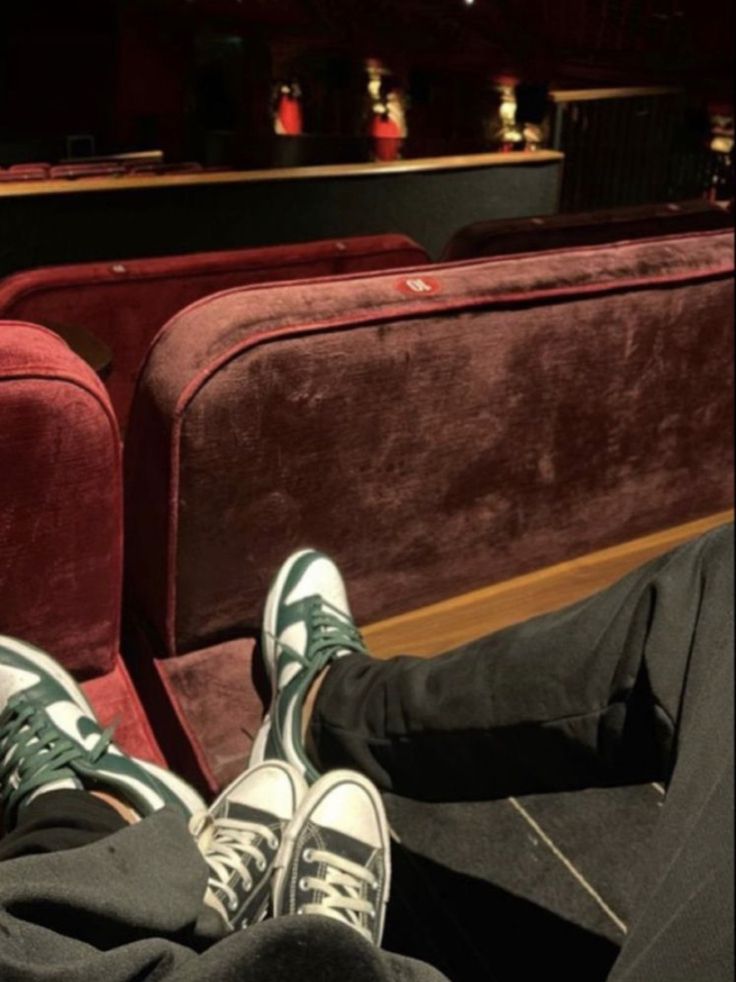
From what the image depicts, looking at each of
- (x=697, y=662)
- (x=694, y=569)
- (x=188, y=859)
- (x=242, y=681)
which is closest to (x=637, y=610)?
(x=694, y=569)

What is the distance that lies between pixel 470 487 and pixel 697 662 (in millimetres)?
605

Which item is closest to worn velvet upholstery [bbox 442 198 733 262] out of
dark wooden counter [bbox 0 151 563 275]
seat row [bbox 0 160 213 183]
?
dark wooden counter [bbox 0 151 563 275]

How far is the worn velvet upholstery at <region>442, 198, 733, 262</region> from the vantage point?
137cm

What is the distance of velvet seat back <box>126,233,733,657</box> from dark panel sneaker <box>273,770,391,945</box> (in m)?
0.24

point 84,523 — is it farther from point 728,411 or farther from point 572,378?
point 728,411

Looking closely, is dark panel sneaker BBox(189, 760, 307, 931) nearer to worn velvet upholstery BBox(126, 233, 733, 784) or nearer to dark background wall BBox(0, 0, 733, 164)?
worn velvet upholstery BBox(126, 233, 733, 784)

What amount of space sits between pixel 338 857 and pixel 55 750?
0.29m

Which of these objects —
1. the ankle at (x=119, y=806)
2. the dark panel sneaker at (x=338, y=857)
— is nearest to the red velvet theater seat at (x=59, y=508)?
the ankle at (x=119, y=806)

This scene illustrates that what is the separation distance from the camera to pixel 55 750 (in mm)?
964

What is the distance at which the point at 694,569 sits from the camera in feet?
2.50

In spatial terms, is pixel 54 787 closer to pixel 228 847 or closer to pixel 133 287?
pixel 228 847

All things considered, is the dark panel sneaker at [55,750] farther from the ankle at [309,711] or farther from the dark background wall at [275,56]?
Result: the dark background wall at [275,56]

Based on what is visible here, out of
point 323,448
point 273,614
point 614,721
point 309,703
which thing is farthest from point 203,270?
point 614,721

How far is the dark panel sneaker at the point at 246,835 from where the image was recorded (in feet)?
2.94
